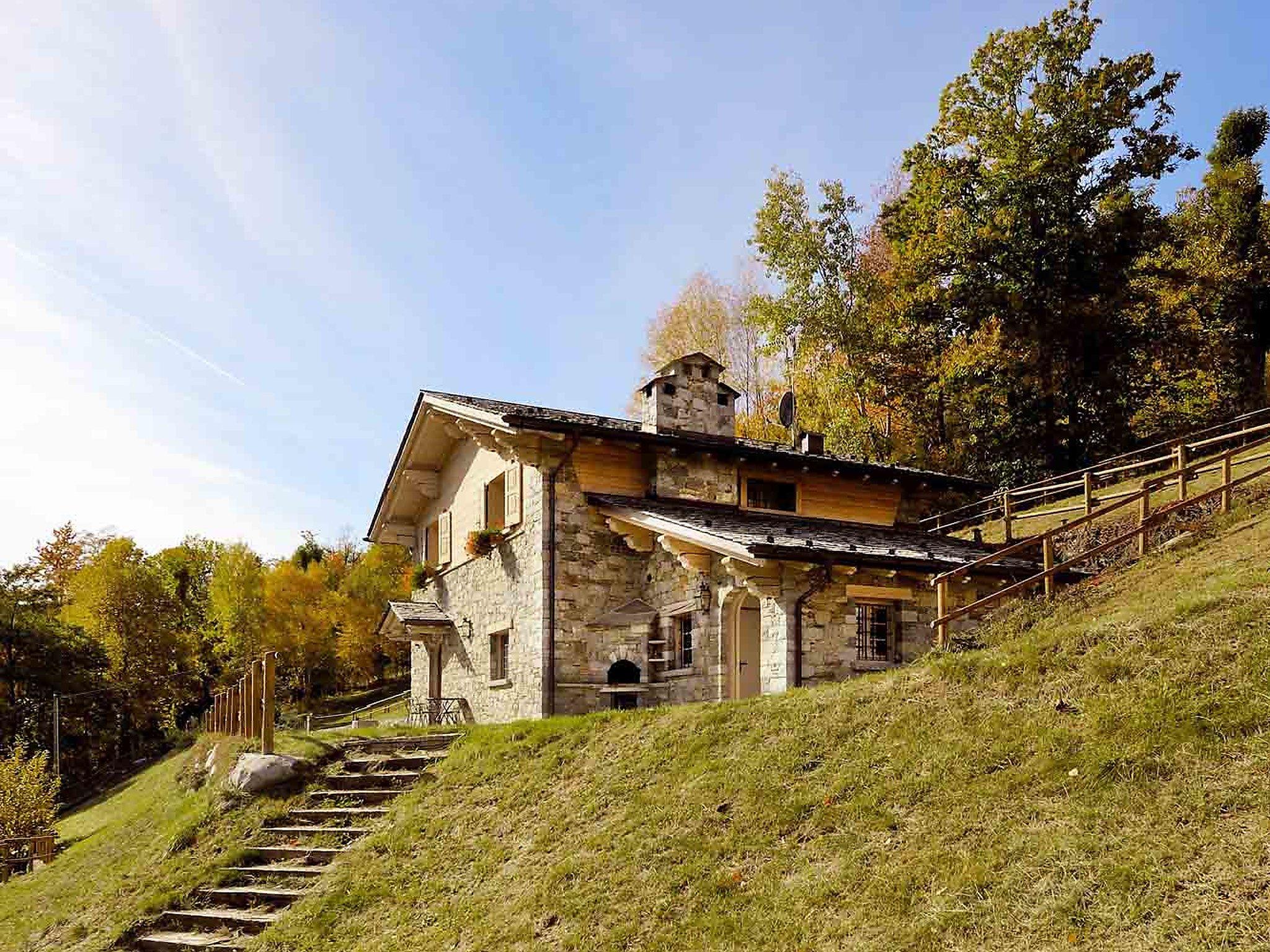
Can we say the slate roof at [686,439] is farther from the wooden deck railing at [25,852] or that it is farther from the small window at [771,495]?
the wooden deck railing at [25,852]

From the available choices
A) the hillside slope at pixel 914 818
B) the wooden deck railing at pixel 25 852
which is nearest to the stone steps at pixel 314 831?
the hillside slope at pixel 914 818

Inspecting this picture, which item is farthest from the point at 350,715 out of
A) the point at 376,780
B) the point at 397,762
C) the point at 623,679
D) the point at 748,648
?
the point at 748,648

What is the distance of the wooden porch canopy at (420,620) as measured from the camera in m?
21.1

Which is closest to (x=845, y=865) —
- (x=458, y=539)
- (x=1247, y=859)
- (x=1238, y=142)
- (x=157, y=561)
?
(x=1247, y=859)

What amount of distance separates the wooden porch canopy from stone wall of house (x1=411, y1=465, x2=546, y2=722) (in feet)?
0.74

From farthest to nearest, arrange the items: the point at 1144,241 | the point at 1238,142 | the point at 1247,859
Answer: the point at 1238,142 → the point at 1144,241 → the point at 1247,859

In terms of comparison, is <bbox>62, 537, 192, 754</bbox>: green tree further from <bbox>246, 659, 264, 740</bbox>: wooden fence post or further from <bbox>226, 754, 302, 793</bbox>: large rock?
<bbox>226, 754, 302, 793</bbox>: large rock

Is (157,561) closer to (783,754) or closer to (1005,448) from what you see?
(1005,448)

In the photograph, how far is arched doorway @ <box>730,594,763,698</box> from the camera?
49.5 feet

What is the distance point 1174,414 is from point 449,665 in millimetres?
23183

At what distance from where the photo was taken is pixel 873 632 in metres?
14.6

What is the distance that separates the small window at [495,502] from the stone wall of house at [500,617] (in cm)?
70

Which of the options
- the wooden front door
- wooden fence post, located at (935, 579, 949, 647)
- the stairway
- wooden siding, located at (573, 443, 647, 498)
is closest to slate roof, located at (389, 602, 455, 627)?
wooden siding, located at (573, 443, 647, 498)

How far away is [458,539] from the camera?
839 inches
